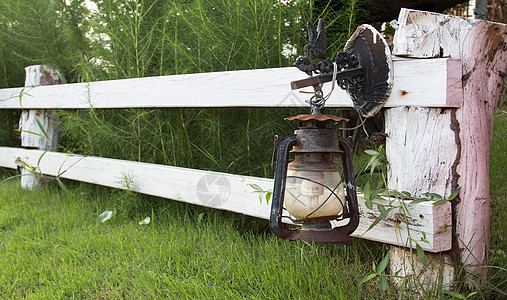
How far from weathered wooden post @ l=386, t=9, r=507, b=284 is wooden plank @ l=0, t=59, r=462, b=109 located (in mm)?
56

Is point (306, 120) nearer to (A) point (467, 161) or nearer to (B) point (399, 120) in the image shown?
(B) point (399, 120)

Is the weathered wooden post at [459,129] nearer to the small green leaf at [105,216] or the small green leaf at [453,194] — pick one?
the small green leaf at [453,194]

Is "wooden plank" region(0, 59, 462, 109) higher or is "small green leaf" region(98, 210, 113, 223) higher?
"wooden plank" region(0, 59, 462, 109)

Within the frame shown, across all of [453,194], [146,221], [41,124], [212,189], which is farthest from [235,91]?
[41,124]

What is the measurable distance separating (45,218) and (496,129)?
2.96m

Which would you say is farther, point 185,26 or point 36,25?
point 36,25

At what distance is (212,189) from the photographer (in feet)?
7.16

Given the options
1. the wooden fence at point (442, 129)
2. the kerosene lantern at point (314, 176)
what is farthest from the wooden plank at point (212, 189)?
the kerosene lantern at point (314, 176)

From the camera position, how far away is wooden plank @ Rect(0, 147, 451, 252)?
141 cm

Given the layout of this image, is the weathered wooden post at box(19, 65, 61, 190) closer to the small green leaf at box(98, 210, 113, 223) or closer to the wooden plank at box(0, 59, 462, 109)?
the wooden plank at box(0, 59, 462, 109)

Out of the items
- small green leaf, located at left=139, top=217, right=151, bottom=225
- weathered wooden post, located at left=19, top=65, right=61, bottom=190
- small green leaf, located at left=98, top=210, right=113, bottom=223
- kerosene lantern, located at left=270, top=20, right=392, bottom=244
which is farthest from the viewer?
weathered wooden post, located at left=19, top=65, right=61, bottom=190

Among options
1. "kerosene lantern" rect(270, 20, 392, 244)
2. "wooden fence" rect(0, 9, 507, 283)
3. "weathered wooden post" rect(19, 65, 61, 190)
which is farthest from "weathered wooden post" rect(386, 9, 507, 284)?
"weathered wooden post" rect(19, 65, 61, 190)

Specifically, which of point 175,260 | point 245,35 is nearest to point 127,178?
point 175,260

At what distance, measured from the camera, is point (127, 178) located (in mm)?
2646
